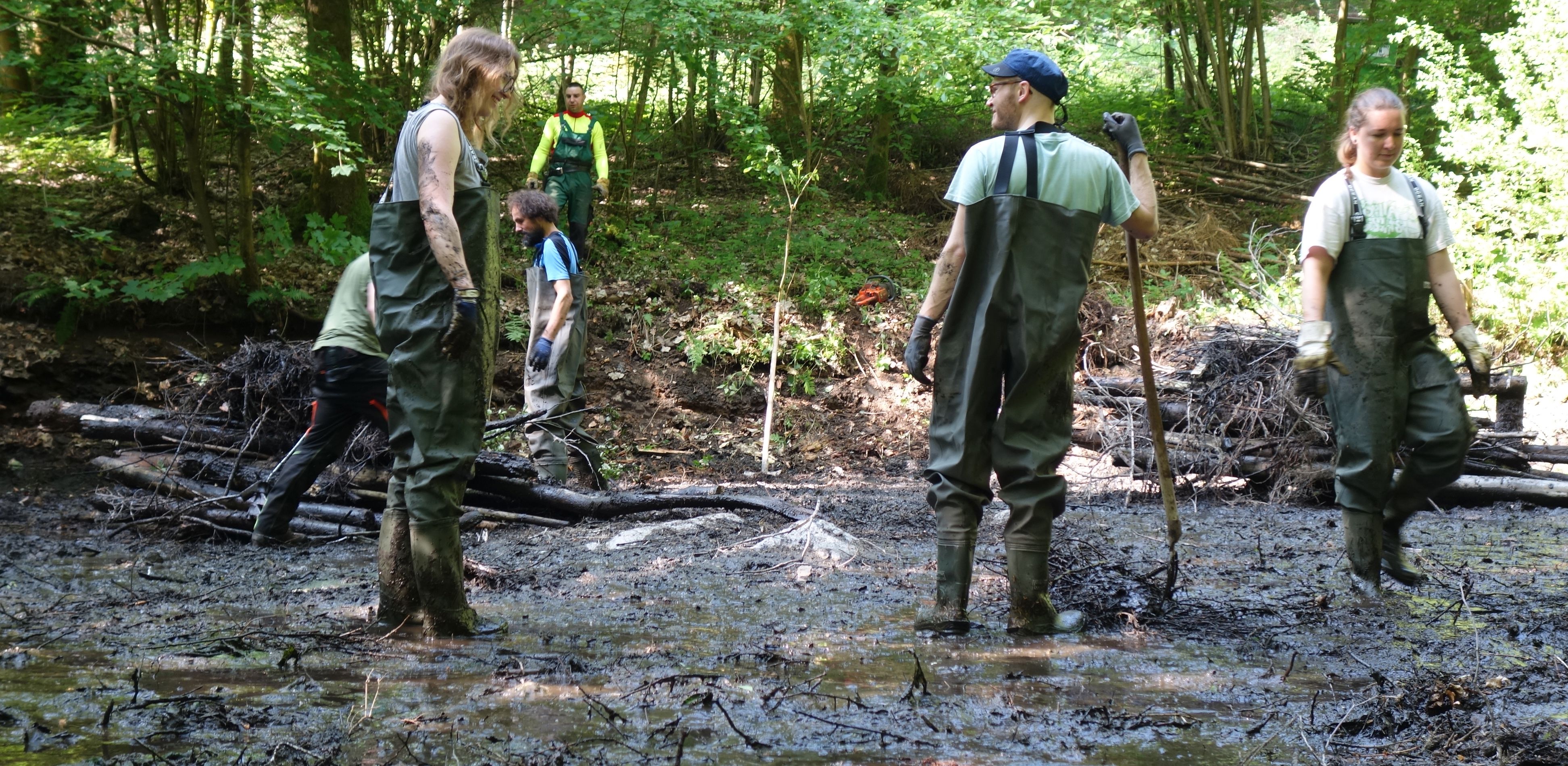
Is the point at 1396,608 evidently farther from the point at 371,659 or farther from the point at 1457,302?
the point at 371,659

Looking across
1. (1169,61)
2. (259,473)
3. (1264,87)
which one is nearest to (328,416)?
(259,473)

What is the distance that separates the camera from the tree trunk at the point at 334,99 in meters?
9.25

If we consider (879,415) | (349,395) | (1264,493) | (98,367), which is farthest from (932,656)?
(98,367)

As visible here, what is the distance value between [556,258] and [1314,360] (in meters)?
5.00

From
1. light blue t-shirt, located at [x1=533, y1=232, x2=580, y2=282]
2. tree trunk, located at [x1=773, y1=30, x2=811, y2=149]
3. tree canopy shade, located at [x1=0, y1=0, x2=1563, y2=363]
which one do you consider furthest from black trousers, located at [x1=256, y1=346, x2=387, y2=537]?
tree trunk, located at [x1=773, y1=30, x2=811, y2=149]

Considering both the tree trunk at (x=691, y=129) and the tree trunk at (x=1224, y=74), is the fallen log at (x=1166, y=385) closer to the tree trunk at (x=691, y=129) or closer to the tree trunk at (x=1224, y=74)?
the tree trunk at (x=691, y=129)

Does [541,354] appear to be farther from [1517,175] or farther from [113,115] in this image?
[1517,175]

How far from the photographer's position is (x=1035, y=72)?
3.62 m

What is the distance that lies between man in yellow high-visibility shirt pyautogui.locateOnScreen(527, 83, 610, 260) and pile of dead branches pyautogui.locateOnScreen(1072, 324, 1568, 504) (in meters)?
5.67

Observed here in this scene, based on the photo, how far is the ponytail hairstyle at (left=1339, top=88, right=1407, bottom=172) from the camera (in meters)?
4.17

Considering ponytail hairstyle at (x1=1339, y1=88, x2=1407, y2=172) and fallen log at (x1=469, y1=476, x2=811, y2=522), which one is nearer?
ponytail hairstyle at (x1=1339, y1=88, x2=1407, y2=172)

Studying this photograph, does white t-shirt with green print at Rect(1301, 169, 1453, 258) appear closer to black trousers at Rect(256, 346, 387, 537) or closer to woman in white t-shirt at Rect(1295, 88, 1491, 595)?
woman in white t-shirt at Rect(1295, 88, 1491, 595)

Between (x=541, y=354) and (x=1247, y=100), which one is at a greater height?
Answer: (x=1247, y=100)

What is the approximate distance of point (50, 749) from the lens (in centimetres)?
241
